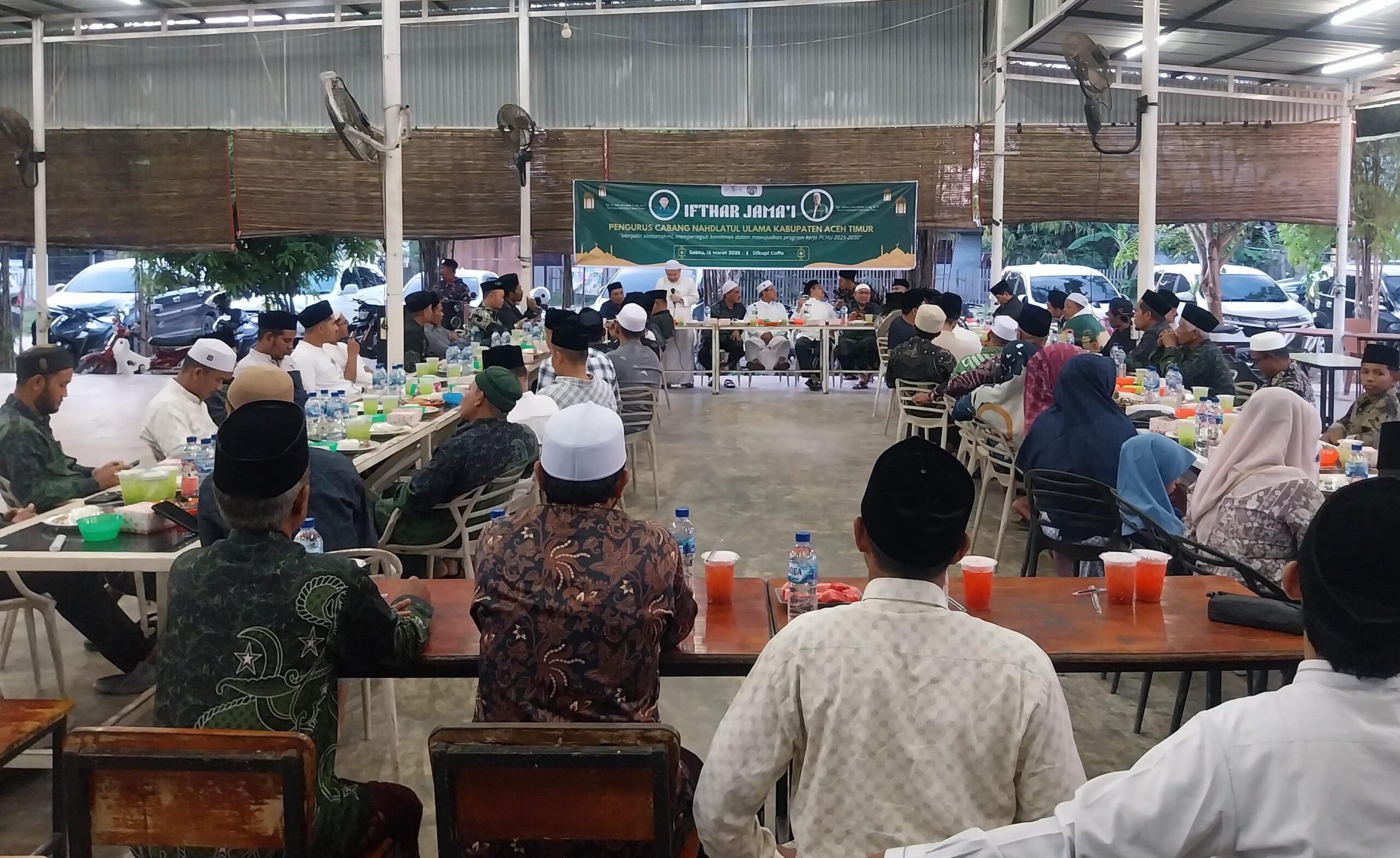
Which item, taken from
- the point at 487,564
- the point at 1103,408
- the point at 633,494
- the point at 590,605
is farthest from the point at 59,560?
the point at 633,494

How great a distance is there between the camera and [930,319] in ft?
26.0

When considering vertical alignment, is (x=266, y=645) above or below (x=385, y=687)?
above

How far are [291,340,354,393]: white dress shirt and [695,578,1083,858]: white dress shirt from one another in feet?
17.9

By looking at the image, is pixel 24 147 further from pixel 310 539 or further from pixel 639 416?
pixel 310 539

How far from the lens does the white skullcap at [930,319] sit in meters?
7.92

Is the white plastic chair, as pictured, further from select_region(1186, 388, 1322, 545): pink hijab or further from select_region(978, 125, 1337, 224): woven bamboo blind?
select_region(978, 125, 1337, 224): woven bamboo blind

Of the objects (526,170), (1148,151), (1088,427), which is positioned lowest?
(1088,427)

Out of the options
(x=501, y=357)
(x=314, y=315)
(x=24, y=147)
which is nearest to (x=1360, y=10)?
(x=501, y=357)

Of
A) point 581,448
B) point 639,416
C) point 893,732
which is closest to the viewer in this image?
point 893,732

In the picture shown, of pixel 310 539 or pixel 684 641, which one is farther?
pixel 310 539

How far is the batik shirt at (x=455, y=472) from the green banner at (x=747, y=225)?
8.47 metres

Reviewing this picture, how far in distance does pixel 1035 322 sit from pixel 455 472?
4.06 m

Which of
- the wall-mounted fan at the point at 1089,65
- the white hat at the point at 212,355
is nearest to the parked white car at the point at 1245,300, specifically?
the wall-mounted fan at the point at 1089,65

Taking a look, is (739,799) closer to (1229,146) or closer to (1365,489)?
(1365,489)
